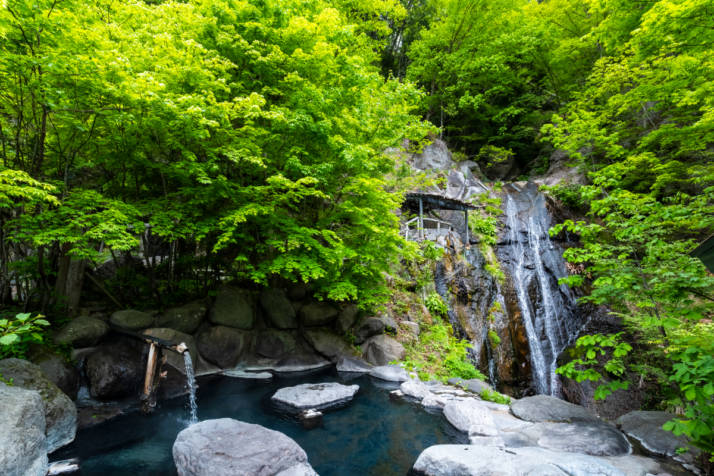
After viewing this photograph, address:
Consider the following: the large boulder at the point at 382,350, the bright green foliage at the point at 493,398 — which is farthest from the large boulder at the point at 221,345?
the bright green foliage at the point at 493,398

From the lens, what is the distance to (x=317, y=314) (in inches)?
421

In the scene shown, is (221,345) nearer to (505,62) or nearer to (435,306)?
(435,306)

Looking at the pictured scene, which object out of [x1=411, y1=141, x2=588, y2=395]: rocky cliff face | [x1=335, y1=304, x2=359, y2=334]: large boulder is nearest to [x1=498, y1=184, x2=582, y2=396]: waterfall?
[x1=411, y1=141, x2=588, y2=395]: rocky cliff face

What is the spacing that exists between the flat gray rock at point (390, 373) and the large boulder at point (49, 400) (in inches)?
264

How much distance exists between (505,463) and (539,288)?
11853 mm

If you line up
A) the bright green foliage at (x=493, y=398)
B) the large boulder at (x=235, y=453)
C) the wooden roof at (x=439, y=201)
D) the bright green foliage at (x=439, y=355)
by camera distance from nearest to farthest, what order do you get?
1. the large boulder at (x=235, y=453)
2. the bright green foliage at (x=493, y=398)
3. the bright green foliage at (x=439, y=355)
4. the wooden roof at (x=439, y=201)

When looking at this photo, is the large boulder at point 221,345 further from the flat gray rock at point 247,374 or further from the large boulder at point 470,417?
the large boulder at point 470,417

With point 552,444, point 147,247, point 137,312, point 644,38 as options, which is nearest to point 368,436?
point 552,444

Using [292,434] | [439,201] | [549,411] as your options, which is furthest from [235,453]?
[439,201]

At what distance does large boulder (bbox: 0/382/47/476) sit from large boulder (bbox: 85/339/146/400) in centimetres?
227

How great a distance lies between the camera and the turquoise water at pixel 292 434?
5.04m

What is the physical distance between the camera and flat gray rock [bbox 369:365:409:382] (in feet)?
29.3

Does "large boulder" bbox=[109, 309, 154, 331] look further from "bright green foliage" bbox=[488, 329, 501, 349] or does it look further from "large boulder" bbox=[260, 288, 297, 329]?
"bright green foliage" bbox=[488, 329, 501, 349]

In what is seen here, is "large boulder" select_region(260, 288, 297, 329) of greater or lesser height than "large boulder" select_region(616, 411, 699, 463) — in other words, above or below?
above
